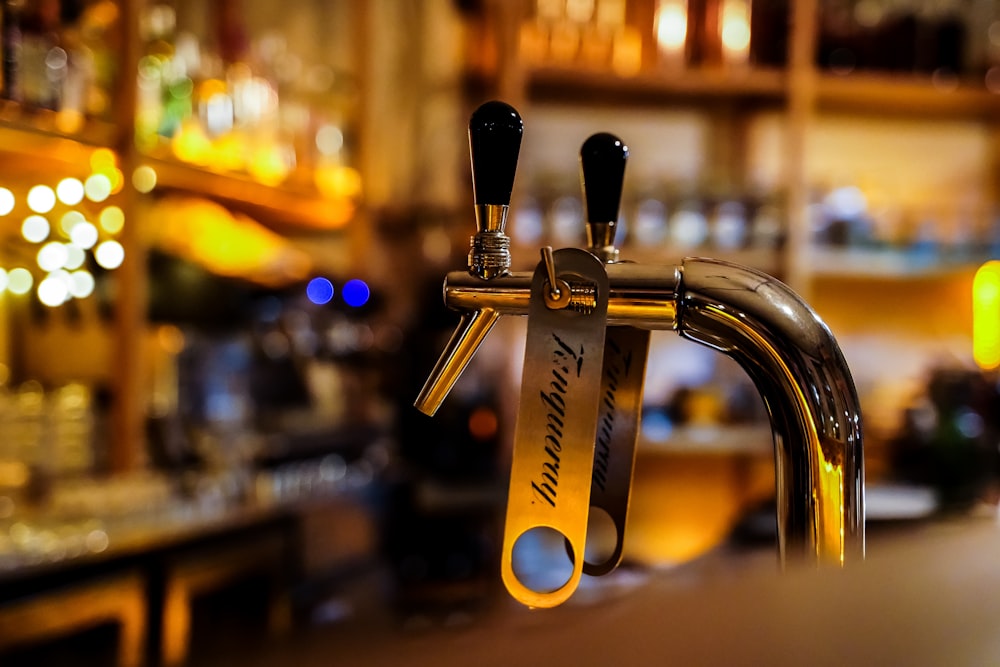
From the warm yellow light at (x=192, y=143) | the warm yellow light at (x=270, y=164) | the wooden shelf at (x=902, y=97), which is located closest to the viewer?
the warm yellow light at (x=192, y=143)

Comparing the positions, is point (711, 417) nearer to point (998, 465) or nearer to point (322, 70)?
point (998, 465)

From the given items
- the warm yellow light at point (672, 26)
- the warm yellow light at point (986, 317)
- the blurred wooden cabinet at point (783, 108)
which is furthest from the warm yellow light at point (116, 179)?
the warm yellow light at point (986, 317)

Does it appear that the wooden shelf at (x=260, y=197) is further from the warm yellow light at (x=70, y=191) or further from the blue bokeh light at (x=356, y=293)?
the blue bokeh light at (x=356, y=293)

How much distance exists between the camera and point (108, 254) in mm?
1698

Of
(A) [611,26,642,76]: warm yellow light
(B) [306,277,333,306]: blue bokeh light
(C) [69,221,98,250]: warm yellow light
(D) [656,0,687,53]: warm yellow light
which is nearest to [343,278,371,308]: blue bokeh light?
(B) [306,277,333,306]: blue bokeh light

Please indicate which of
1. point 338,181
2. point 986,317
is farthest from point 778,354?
point 986,317

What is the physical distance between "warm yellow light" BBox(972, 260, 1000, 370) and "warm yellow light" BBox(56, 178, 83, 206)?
8.02 ft

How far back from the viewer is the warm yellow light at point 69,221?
5.56 ft

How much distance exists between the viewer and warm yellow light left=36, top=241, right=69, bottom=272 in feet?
5.42

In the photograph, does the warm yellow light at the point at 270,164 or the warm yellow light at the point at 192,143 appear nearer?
the warm yellow light at the point at 192,143

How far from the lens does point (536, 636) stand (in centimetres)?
27

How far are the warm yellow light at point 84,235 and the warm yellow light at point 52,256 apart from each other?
0.03 metres

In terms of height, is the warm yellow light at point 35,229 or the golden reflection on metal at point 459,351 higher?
the warm yellow light at point 35,229

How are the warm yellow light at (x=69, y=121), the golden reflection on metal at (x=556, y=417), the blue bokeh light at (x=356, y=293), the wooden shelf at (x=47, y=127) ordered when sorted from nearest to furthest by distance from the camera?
the golden reflection on metal at (x=556, y=417)
the wooden shelf at (x=47, y=127)
the warm yellow light at (x=69, y=121)
the blue bokeh light at (x=356, y=293)
